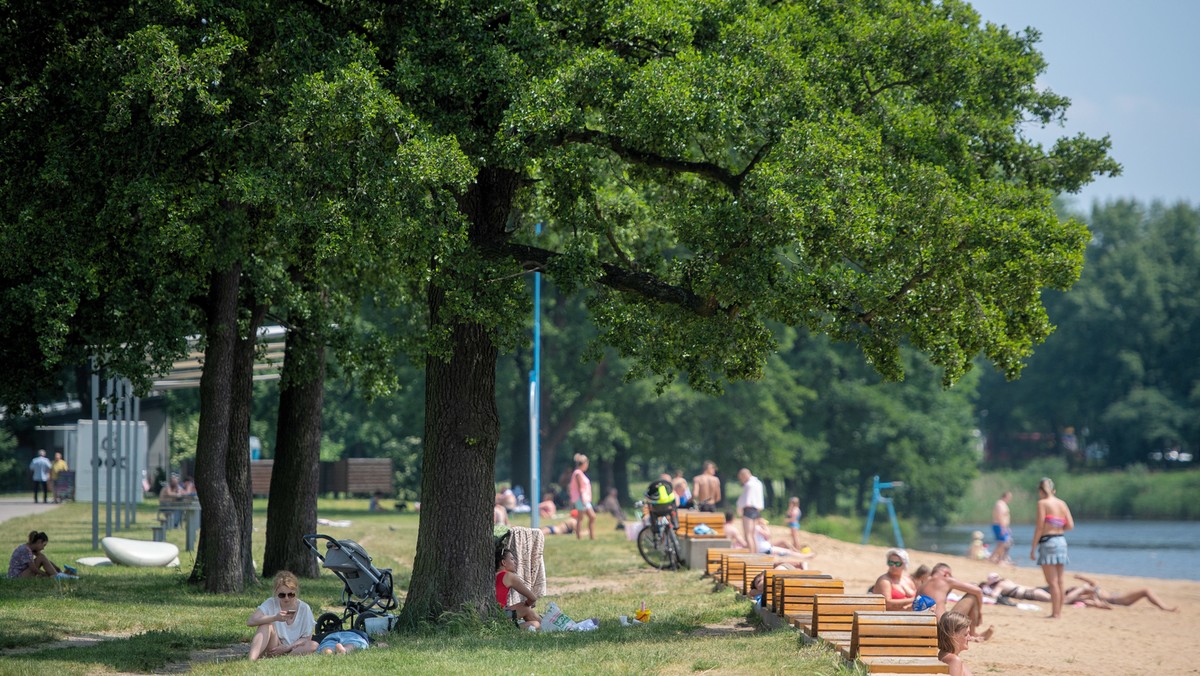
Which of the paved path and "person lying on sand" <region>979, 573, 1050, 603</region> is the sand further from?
the paved path

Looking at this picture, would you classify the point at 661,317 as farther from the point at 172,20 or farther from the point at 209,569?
the point at 209,569

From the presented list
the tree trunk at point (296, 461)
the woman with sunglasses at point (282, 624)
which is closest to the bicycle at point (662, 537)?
the tree trunk at point (296, 461)

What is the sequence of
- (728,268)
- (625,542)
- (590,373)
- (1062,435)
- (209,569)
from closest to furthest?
(728,268) < (209,569) < (625,542) < (590,373) < (1062,435)

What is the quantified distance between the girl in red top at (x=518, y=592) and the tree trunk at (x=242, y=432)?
4878 mm

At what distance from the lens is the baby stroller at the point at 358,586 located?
13398 millimetres

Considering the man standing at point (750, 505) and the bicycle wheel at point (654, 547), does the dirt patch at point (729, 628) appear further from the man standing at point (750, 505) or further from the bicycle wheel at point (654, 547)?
the man standing at point (750, 505)

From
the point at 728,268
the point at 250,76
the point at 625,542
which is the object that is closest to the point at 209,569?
the point at 250,76

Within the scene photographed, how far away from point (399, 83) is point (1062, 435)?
79.3m

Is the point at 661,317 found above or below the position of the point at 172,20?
below

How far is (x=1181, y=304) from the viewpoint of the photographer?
3140 inches

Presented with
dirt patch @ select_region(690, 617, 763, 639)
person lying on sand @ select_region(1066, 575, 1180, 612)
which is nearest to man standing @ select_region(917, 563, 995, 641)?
dirt patch @ select_region(690, 617, 763, 639)

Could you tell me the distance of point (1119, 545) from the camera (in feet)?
159

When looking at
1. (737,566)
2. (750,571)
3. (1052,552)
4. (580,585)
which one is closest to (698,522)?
(580,585)

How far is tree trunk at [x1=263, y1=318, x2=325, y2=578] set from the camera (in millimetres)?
19156
